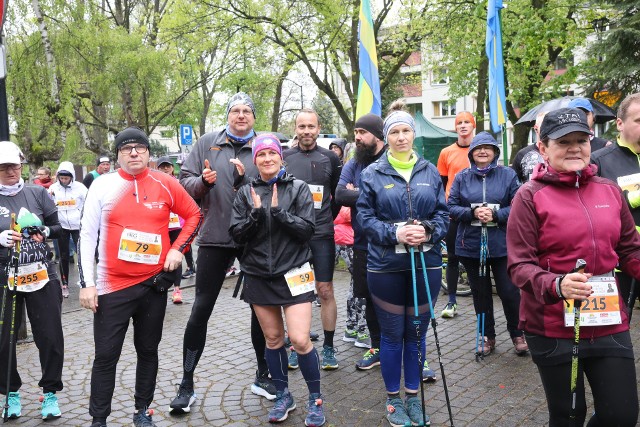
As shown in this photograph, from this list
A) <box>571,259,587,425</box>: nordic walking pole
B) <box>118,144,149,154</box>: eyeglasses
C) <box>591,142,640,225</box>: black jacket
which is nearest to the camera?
<box>571,259,587,425</box>: nordic walking pole

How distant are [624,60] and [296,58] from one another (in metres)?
9.98

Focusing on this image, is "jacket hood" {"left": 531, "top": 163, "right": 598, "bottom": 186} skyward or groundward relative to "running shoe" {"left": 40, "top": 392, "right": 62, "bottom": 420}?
skyward

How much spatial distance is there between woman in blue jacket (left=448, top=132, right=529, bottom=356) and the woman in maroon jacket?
8.27ft

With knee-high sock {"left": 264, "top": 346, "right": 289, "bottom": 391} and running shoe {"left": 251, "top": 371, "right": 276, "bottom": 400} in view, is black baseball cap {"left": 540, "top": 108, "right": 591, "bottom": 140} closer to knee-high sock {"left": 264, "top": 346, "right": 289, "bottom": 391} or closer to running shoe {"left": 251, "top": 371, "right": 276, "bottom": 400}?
knee-high sock {"left": 264, "top": 346, "right": 289, "bottom": 391}

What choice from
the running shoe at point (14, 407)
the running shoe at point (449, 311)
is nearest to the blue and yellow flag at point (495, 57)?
the running shoe at point (449, 311)

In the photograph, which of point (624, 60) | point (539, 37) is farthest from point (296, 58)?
point (624, 60)

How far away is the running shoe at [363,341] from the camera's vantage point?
617 cm

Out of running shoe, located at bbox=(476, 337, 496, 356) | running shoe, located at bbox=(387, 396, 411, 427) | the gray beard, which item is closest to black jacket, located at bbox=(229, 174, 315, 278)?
the gray beard

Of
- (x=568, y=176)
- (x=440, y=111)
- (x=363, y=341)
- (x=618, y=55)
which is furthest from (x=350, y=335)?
(x=440, y=111)

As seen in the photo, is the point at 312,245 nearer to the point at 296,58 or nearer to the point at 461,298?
the point at 461,298

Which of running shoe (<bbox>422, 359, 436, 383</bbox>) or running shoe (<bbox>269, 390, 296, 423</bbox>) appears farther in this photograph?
running shoe (<bbox>422, 359, 436, 383</bbox>)

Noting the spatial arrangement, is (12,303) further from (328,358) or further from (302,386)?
(328,358)

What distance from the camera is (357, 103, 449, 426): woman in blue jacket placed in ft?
13.9

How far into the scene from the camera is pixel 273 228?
14.1ft
